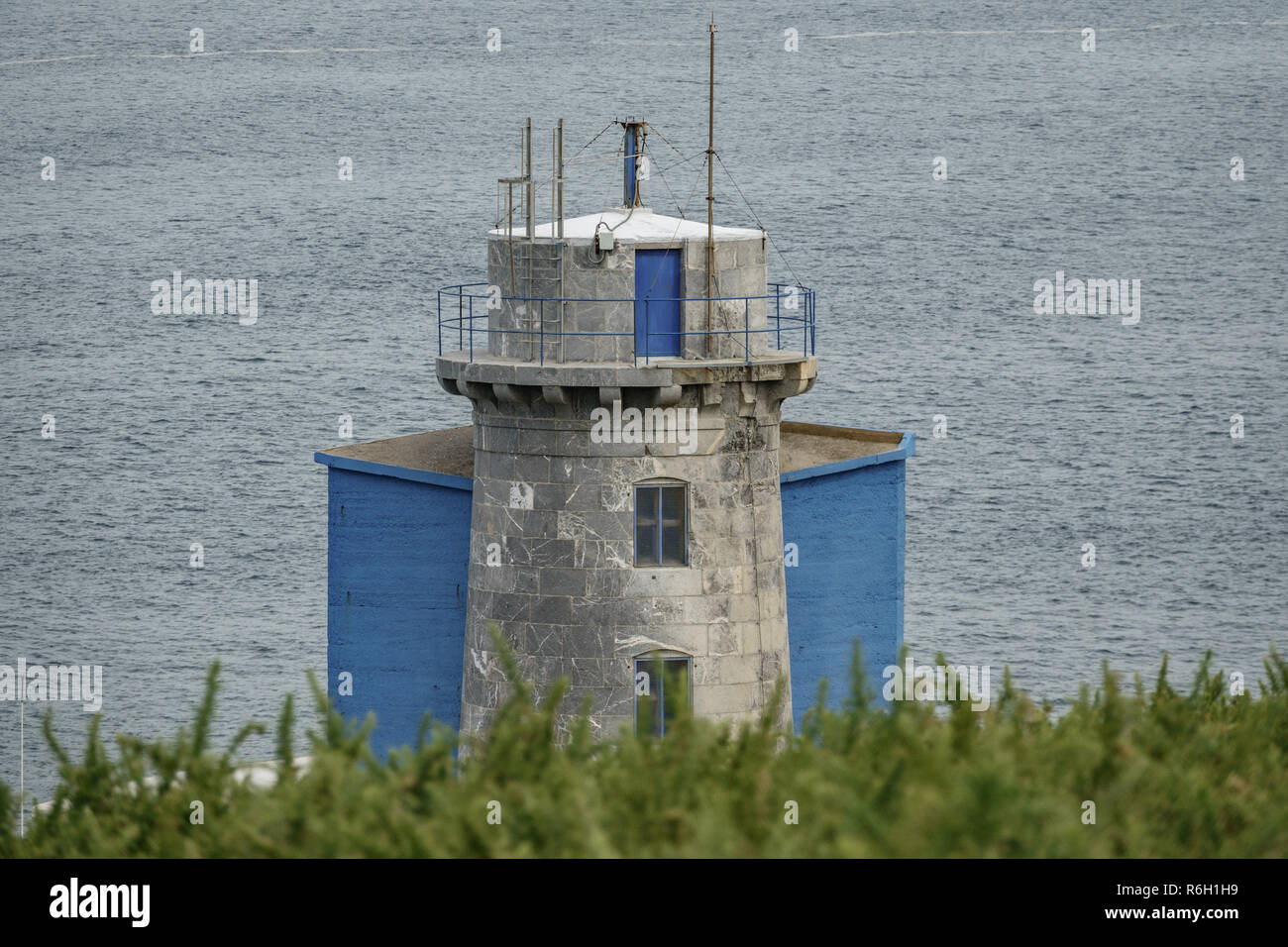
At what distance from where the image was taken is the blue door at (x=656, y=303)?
29.9 metres

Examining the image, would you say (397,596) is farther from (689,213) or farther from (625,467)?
(689,213)

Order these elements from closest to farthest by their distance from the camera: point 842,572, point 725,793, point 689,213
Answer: point 725,793 → point 842,572 → point 689,213

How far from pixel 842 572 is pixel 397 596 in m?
6.73

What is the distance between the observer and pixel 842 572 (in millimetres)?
33031

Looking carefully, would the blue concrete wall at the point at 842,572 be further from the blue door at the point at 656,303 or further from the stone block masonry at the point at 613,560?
the blue door at the point at 656,303

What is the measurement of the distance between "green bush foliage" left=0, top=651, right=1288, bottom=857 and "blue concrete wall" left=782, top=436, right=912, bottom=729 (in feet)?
45.9

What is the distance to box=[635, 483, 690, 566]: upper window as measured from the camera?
29734 millimetres

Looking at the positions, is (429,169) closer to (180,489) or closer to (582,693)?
(180,489)

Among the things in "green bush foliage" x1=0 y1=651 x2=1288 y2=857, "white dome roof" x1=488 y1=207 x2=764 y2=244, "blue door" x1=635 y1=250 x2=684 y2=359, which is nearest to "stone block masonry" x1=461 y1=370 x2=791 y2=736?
"blue door" x1=635 y1=250 x2=684 y2=359

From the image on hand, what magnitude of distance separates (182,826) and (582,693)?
13.6 metres

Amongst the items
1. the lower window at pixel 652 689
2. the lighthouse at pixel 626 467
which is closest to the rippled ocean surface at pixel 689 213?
the lighthouse at pixel 626 467

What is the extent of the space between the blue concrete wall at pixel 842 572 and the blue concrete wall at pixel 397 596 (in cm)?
499

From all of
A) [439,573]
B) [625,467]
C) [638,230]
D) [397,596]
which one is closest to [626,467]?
[625,467]

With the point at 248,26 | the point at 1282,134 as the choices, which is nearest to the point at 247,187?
the point at 248,26
